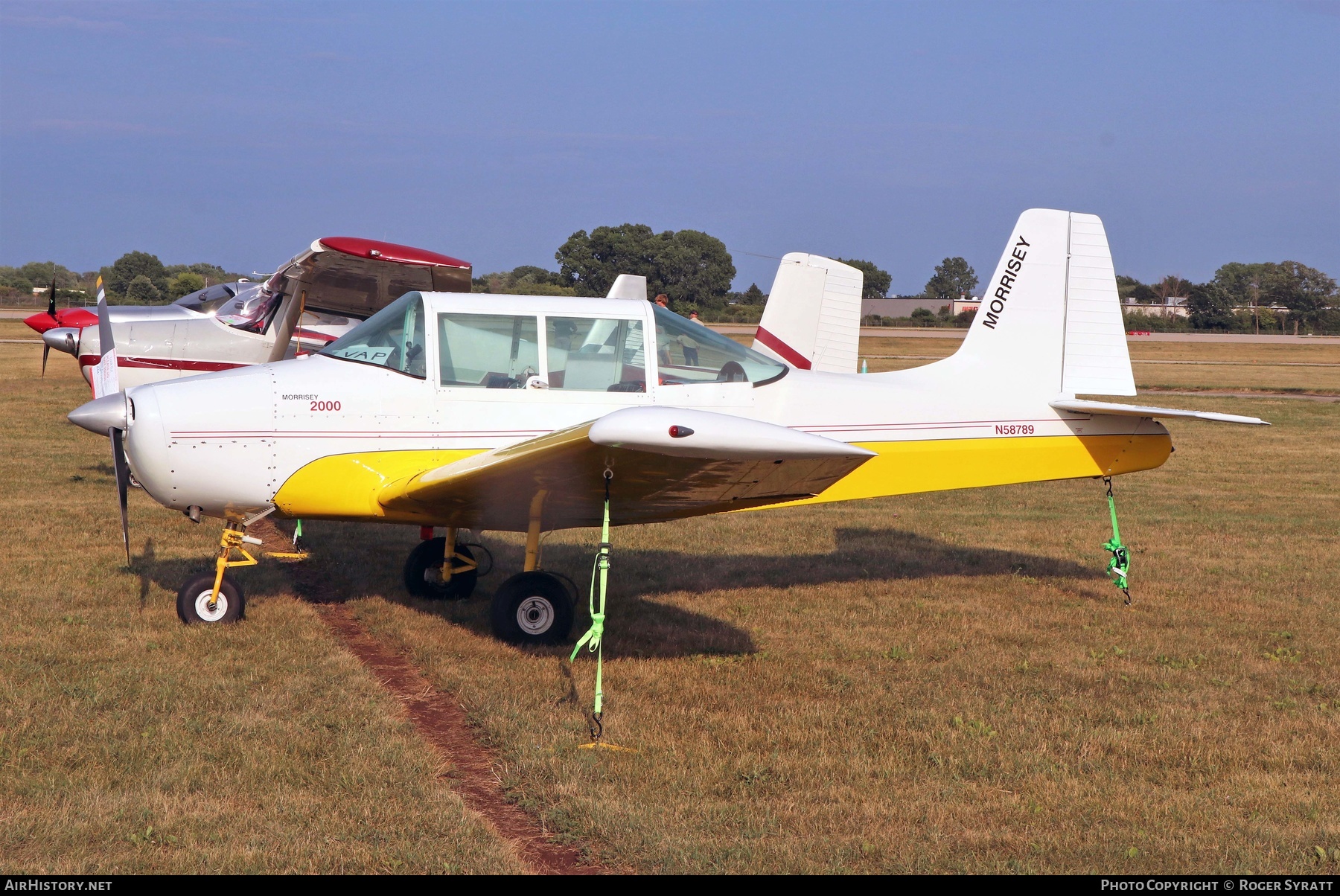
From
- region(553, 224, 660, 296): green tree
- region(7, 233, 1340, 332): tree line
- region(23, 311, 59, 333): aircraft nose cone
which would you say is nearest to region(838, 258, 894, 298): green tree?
region(7, 233, 1340, 332): tree line

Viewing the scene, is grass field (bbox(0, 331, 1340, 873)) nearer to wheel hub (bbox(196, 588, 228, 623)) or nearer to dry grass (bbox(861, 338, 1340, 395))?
wheel hub (bbox(196, 588, 228, 623))

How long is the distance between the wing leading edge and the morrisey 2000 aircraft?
0.03m

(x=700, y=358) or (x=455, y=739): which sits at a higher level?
(x=700, y=358)

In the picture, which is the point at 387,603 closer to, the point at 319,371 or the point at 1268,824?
the point at 319,371

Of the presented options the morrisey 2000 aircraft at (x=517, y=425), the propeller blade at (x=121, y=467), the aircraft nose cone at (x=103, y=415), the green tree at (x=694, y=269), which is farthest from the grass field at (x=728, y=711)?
the green tree at (x=694, y=269)

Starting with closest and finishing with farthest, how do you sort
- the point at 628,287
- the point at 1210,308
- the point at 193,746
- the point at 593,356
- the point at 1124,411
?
the point at 193,746 → the point at 593,356 → the point at 1124,411 → the point at 628,287 → the point at 1210,308

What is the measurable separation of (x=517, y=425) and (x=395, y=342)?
3.09ft

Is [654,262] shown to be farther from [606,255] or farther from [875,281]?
[875,281]

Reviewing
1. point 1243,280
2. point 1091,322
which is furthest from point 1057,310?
point 1243,280

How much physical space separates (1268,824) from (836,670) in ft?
8.38

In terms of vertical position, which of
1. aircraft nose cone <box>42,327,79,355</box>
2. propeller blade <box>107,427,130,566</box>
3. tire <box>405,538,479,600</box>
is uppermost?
aircraft nose cone <box>42,327,79,355</box>

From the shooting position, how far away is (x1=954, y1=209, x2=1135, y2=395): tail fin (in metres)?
8.02

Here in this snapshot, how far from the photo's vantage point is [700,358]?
23.1 ft

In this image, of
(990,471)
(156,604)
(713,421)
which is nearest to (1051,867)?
(713,421)
